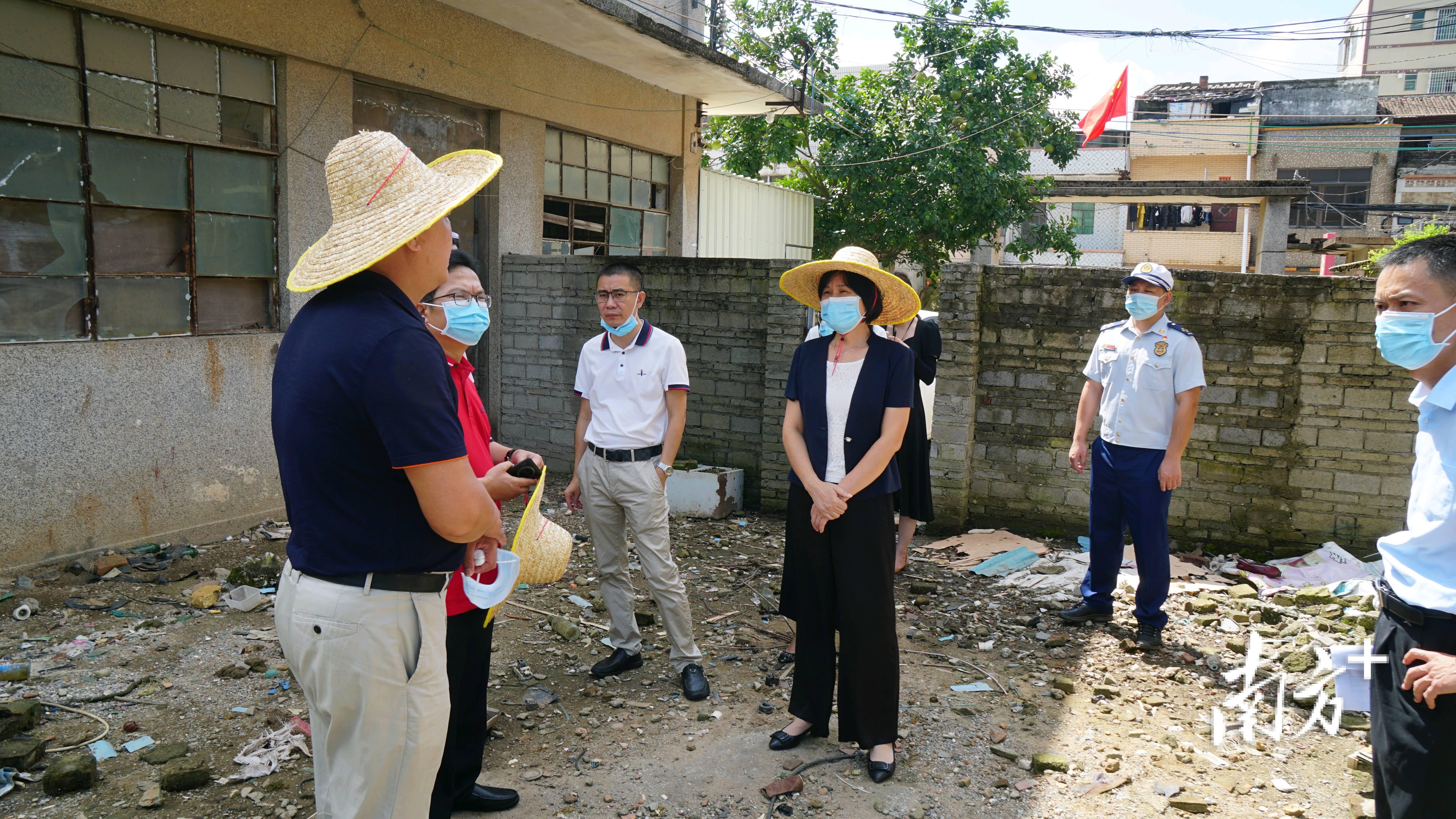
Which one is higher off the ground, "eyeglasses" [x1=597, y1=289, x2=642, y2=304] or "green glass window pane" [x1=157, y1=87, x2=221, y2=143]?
"green glass window pane" [x1=157, y1=87, x2=221, y2=143]

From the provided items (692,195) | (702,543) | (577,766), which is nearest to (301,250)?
(702,543)

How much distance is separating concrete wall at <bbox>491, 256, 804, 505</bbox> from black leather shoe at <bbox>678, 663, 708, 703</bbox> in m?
3.31

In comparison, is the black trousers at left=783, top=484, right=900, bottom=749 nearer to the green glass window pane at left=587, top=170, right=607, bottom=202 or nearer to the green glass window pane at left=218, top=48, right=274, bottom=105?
the green glass window pane at left=218, top=48, right=274, bottom=105

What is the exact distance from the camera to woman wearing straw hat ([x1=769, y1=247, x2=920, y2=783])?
3469 mm

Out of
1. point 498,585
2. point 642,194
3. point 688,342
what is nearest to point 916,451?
point 688,342

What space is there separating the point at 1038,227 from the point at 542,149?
35.1 ft

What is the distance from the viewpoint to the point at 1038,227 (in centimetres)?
1662

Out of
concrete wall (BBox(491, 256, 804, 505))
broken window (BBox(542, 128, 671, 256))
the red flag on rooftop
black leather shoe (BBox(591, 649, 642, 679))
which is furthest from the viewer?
the red flag on rooftop

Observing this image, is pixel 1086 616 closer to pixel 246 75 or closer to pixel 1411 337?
pixel 1411 337

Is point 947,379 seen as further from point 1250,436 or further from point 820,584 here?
point 820,584

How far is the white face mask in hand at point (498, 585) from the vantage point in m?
2.42

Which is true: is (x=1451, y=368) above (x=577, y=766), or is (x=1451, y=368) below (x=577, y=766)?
above

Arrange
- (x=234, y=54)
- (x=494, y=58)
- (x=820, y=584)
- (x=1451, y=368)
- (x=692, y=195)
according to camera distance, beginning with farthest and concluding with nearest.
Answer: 1. (x=692, y=195)
2. (x=494, y=58)
3. (x=234, y=54)
4. (x=820, y=584)
5. (x=1451, y=368)

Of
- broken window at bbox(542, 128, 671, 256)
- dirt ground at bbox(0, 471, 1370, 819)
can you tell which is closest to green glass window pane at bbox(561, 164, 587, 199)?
broken window at bbox(542, 128, 671, 256)
